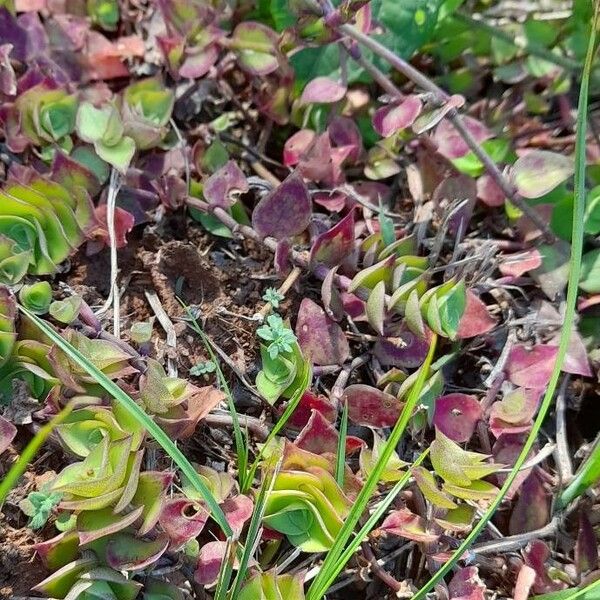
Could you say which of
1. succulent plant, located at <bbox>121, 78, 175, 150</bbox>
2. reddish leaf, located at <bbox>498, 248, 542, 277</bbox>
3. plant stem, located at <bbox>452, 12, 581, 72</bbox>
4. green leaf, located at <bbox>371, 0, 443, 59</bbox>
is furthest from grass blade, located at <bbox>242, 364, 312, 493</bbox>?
plant stem, located at <bbox>452, 12, 581, 72</bbox>

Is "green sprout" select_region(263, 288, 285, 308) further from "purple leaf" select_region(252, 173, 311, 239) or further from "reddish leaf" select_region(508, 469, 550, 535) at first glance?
"reddish leaf" select_region(508, 469, 550, 535)

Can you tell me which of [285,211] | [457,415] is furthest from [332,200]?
[457,415]

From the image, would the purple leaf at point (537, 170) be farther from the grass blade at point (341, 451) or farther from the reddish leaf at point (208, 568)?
the reddish leaf at point (208, 568)

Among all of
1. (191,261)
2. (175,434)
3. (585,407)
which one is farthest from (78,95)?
(585,407)

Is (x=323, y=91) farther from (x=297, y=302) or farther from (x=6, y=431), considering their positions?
(x=6, y=431)

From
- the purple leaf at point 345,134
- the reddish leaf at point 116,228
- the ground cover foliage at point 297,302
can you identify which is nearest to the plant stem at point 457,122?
the ground cover foliage at point 297,302

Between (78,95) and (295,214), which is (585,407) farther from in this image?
(78,95)
